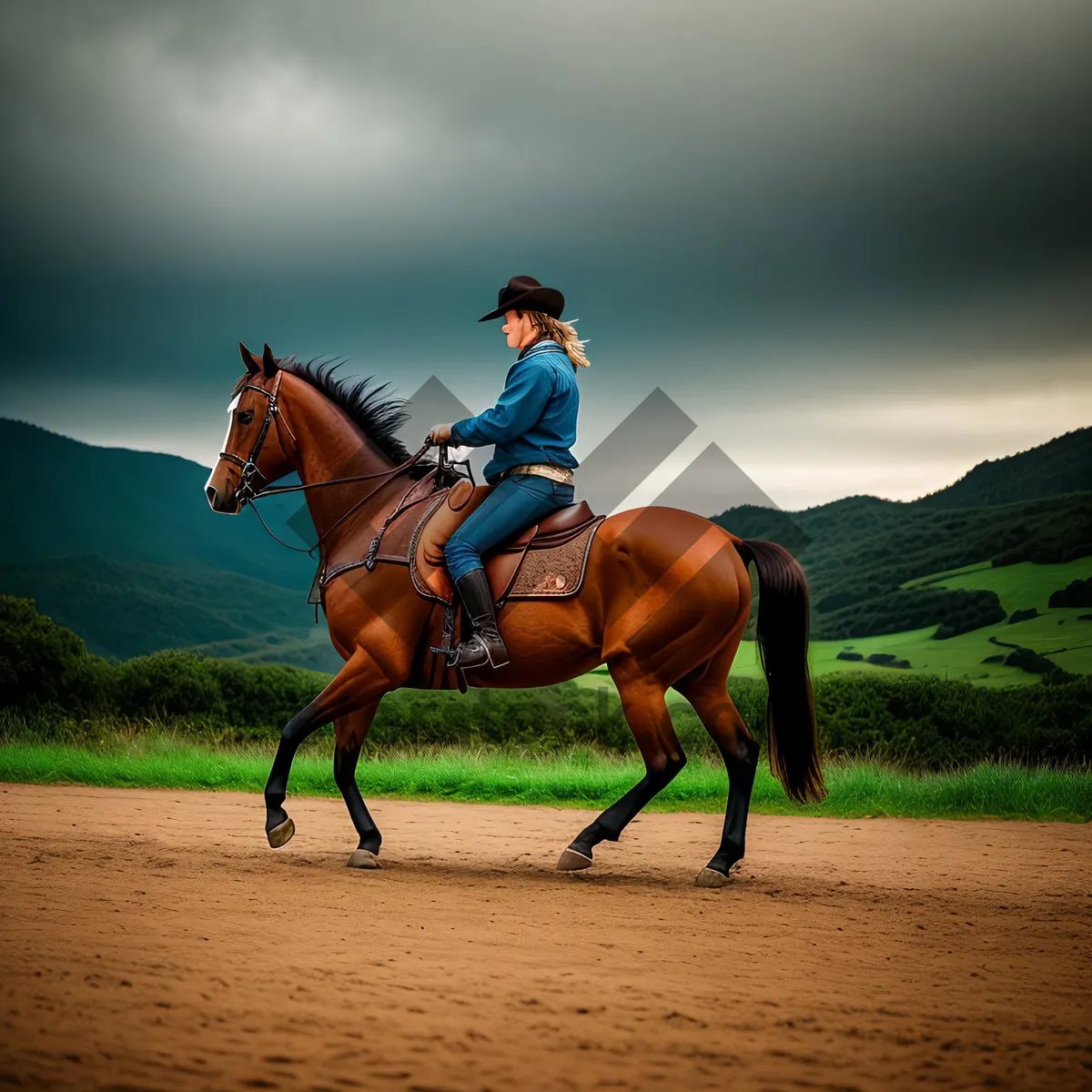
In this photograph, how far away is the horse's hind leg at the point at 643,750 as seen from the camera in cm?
620

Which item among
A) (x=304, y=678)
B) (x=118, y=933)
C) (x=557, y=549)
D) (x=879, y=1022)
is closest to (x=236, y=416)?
(x=557, y=549)

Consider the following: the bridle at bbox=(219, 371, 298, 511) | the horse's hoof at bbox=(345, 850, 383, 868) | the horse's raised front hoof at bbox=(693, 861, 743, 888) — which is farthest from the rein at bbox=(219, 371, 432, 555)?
the horse's raised front hoof at bbox=(693, 861, 743, 888)

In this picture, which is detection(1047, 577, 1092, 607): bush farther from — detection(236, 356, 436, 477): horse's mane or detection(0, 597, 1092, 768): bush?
detection(236, 356, 436, 477): horse's mane

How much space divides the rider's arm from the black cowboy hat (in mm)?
495

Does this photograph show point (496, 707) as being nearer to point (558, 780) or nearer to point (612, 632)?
point (558, 780)

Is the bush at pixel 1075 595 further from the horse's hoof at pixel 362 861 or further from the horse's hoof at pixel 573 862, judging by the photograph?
the horse's hoof at pixel 362 861

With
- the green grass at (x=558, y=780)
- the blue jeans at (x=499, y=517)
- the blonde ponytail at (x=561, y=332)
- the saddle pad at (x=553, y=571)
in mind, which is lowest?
the green grass at (x=558, y=780)

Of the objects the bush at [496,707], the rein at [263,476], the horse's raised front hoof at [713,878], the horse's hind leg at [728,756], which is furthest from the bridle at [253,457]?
the bush at [496,707]

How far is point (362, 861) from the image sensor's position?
6434 mm

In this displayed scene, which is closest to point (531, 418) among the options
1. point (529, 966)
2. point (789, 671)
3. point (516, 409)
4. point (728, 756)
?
point (516, 409)

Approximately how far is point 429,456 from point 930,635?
27.3ft

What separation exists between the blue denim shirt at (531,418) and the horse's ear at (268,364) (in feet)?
4.81

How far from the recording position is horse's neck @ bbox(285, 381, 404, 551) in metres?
7.08

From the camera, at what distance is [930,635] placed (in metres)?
13.2
